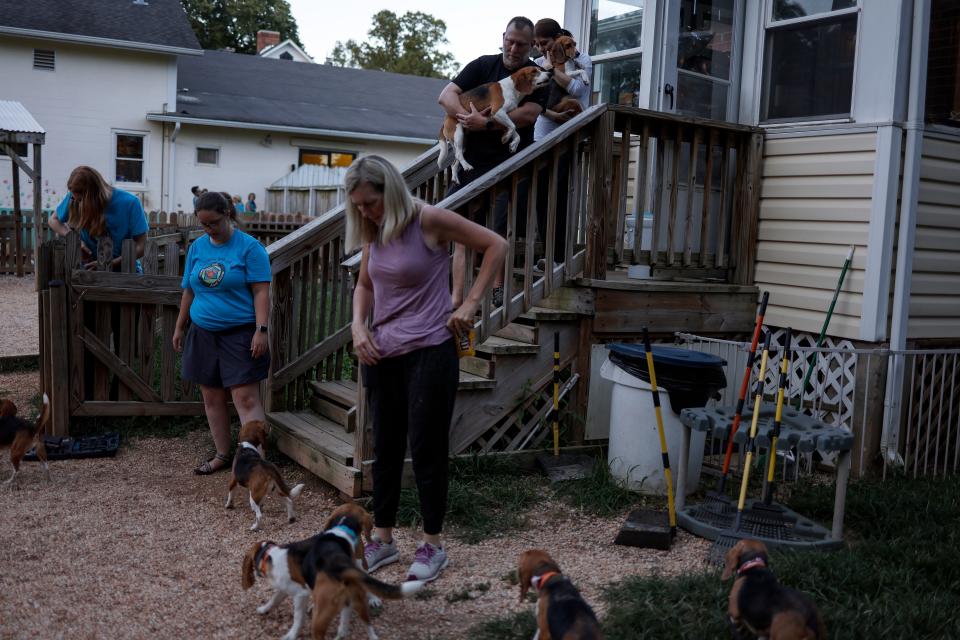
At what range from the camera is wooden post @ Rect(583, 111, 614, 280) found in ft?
20.3

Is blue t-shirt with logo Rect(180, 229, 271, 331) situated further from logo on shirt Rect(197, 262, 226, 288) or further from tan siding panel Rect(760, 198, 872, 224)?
tan siding panel Rect(760, 198, 872, 224)

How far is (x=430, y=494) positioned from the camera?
13.5ft

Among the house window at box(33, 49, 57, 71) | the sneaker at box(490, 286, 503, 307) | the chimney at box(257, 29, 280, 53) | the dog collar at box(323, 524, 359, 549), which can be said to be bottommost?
the dog collar at box(323, 524, 359, 549)

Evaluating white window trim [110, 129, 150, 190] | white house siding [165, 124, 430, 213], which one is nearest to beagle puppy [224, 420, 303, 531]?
white window trim [110, 129, 150, 190]

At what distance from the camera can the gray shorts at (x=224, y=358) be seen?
5.68 metres

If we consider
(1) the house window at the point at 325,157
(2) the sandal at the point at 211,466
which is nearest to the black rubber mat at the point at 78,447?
(2) the sandal at the point at 211,466

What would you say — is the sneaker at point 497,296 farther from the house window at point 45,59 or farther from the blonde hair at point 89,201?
the house window at point 45,59

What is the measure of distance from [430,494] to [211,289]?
7.61 feet

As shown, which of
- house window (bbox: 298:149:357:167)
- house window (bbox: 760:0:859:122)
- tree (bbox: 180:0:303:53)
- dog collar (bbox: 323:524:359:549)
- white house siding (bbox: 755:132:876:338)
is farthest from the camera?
tree (bbox: 180:0:303:53)

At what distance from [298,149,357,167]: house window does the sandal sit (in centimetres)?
2040

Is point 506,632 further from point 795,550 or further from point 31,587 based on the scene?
point 31,587

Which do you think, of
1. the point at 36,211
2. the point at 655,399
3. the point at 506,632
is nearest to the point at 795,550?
the point at 655,399

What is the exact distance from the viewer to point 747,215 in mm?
7016

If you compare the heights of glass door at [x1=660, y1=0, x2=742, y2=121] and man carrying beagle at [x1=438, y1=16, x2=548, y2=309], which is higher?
glass door at [x1=660, y1=0, x2=742, y2=121]
